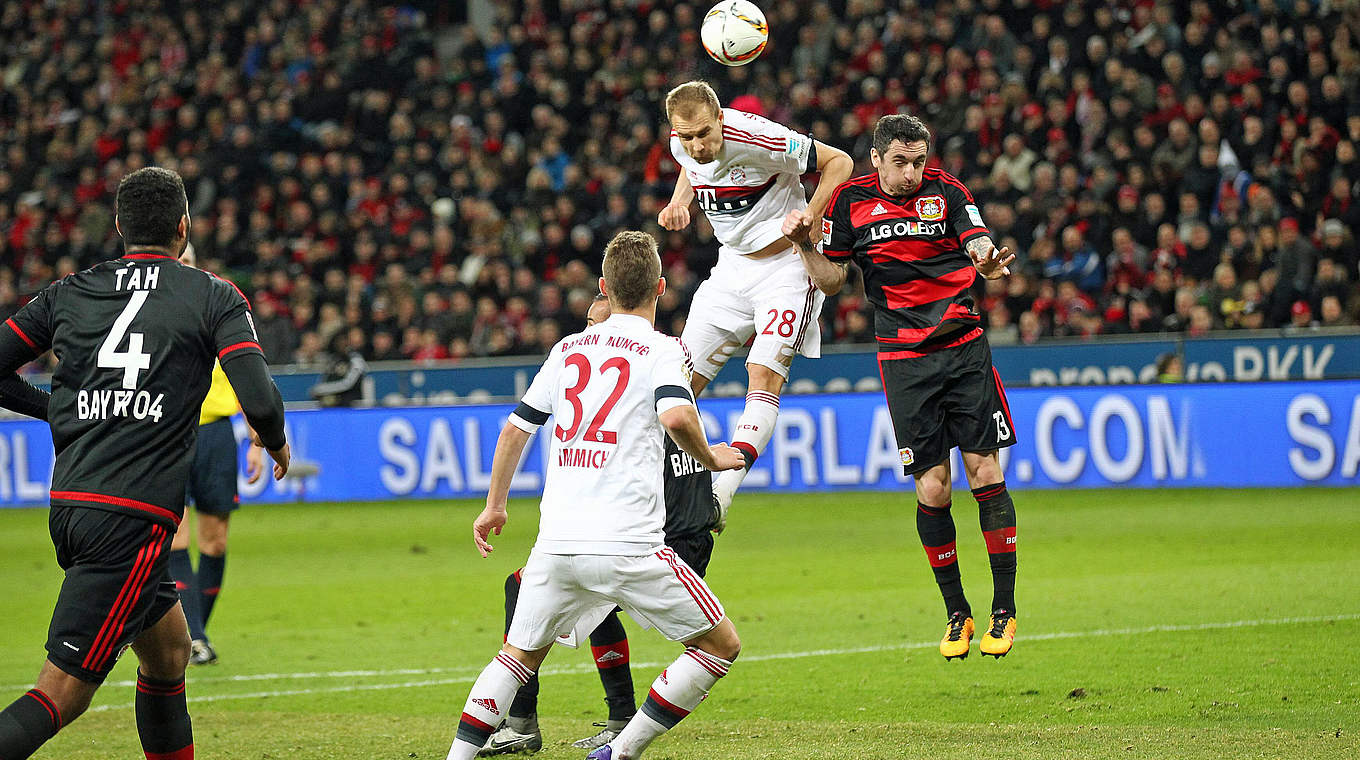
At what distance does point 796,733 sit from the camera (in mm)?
6395

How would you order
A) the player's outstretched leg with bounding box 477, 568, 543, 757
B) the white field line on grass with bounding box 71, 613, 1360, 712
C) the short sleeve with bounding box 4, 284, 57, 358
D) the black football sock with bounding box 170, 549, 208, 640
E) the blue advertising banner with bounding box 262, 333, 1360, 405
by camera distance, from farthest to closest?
the blue advertising banner with bounding box 262, 333, 1360, 405 < the black football sock with bounding box 170, 549, 208, 640 < the white field line on grass with bounding box 71, 613, 1360, 712 < the player's outstretched leg with bounding box 477, 568, 543, 757 < the short sleeve with bounding box 4, 284, 57, 358

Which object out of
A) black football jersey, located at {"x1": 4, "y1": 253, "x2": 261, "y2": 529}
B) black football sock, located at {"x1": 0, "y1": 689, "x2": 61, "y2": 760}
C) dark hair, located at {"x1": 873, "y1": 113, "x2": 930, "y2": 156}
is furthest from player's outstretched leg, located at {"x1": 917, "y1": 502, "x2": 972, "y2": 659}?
black football sock, located at {"x1": 0, "y1": 689, "x2": 61, "y2": 760}

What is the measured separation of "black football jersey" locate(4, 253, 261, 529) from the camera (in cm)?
471

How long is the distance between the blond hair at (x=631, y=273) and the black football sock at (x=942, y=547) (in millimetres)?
2260

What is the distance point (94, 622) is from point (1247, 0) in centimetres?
1613

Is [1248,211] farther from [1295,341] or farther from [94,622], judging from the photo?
[94,622]

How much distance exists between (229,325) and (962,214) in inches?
137

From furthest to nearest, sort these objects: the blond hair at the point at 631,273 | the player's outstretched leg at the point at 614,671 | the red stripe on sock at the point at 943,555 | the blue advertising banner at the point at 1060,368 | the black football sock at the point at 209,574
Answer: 1. the blue advertising banner at the point at 1060,368
2. the black football sock at the point at 209,574
3. the red stripe on sock at the point at 943,555
4. the player's outstretched leg at the point at 614,671
5. the blond hair at the point at 631,273

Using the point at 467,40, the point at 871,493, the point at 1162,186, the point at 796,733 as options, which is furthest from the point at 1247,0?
the point at 796,733

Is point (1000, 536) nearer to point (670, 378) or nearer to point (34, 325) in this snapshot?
point (670, 378)

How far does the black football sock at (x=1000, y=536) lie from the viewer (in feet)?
22.6

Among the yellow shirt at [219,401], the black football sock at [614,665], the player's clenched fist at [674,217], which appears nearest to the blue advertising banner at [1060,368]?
the yellow shirt at [219,401]

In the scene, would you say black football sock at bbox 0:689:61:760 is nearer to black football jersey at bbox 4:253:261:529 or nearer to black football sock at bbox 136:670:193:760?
black football sock at bbox 136:670:193:760

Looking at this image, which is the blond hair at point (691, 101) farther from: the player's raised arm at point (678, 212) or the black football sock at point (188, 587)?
the black football sock at point (188, 587)
